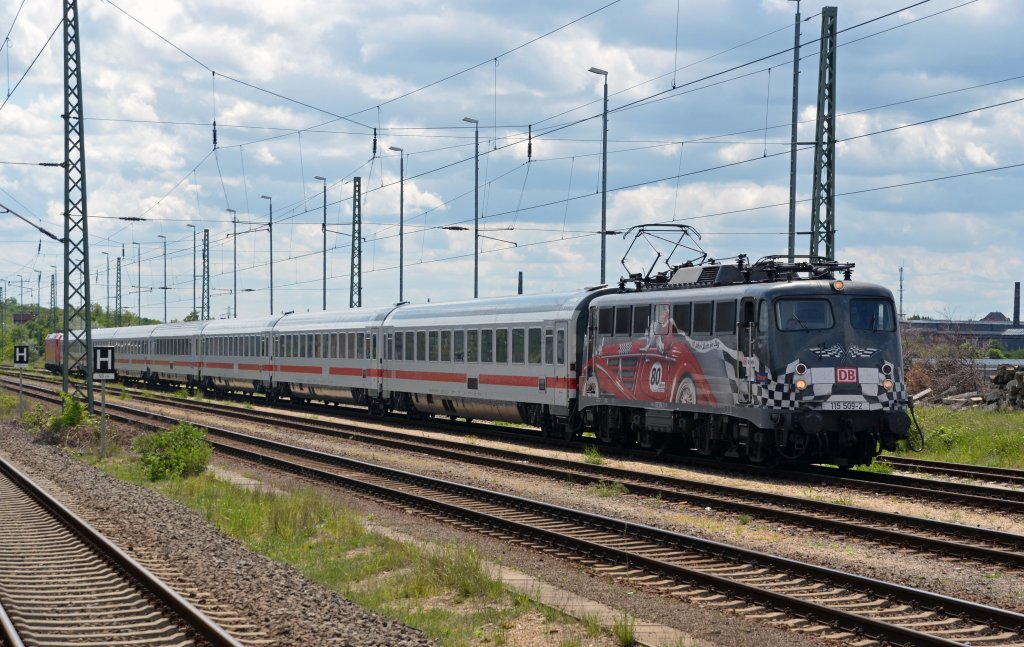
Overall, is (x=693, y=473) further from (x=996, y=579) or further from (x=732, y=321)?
(x=996, y=579)

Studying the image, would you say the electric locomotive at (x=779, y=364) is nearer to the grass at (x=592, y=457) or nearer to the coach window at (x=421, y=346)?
the grass at (x=592, y=457)

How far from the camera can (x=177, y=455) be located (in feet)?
73.0

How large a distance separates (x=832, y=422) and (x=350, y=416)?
23.3m

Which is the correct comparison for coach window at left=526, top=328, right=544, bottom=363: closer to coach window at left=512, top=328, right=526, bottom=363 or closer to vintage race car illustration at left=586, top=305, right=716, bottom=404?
coach window at left=512, top=328, right=526, bottom=363

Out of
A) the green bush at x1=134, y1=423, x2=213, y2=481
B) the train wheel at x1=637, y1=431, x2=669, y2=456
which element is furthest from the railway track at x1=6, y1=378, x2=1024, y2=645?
the train wheel at x1=637, y1=431, x2=669, y2=456

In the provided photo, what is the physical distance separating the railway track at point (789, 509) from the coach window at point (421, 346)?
743cm

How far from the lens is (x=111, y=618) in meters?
10.4

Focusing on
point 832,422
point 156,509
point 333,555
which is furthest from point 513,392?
point 333,555

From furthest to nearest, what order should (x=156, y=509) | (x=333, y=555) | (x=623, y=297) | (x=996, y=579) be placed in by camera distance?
(x=623, y=297)
(x=156, y=509)
(x=333, y=555)
(x=996, y=579)

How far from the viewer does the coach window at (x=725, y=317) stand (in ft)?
68.2

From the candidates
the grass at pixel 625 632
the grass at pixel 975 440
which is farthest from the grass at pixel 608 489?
the grass at pixel 625 632

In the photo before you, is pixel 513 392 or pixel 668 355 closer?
pixel 668 355

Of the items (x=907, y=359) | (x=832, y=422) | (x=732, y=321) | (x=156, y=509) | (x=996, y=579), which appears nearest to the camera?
(x=996, y=579)

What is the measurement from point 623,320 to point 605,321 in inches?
31.9
